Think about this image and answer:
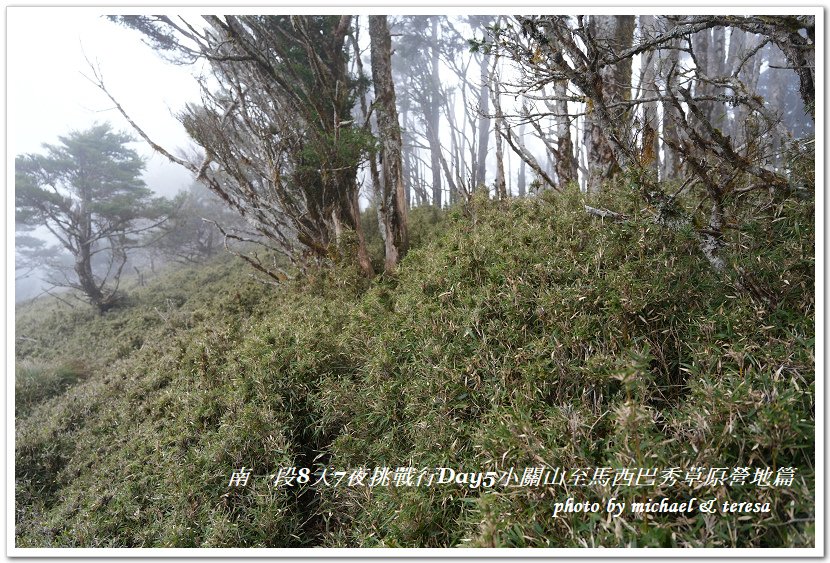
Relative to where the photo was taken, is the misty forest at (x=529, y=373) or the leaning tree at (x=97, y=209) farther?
the leaning tree at (x=97, y=209)

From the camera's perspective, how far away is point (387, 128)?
5.14m

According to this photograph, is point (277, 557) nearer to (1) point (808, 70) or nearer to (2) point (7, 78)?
(2) point (7, 78)

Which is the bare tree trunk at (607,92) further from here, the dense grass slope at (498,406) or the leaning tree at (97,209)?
the leaning tree at (97,209)

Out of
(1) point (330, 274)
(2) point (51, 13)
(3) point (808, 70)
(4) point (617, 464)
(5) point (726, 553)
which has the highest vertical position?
(2) point (51, 13)

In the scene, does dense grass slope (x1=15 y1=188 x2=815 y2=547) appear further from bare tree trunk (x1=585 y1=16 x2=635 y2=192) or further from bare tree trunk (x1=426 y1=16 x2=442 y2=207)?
bare tree trunk (x1=426 y1=16 x2=442 y2=207)

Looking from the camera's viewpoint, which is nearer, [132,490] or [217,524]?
[217,524]

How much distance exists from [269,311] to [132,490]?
96.5 inches

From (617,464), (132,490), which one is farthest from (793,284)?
(132,490)

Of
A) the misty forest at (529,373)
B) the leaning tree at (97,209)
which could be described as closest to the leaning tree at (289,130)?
the misty forest at (529,373)

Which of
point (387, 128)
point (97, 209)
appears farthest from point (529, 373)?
point (97, 209)

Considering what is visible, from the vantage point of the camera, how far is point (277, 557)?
1.82 metres

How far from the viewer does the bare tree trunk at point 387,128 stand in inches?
203

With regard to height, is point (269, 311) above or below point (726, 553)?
above

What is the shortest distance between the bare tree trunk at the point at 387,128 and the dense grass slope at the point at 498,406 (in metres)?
1.55
